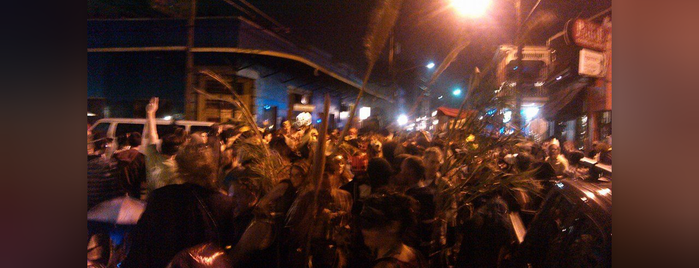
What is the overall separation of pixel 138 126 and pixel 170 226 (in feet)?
1.91

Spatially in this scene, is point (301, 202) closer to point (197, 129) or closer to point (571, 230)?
point (197, 129)

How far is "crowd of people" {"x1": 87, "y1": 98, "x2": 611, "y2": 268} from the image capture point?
2.01 metres

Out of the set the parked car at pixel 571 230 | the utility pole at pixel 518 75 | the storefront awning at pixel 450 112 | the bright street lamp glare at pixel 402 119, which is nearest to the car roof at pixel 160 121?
the bright street lamp glare at pixel 402 119

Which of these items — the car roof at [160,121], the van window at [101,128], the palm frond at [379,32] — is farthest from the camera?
the van window at [101,128]

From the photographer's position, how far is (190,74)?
2047mm

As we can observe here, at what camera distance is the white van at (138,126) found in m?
2.09

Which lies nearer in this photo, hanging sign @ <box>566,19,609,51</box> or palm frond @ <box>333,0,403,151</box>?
palm frond @ <box>333,0,403,151</box>

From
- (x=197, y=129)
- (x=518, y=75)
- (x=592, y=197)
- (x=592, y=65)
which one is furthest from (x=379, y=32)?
(x=592, y=197)

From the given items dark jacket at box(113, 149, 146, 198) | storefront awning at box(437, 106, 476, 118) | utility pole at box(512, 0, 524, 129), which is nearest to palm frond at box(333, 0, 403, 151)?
storefront awning at box(437, 106, 476, 118)

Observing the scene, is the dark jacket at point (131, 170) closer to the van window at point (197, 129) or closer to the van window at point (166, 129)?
the van window at point (166, 129)

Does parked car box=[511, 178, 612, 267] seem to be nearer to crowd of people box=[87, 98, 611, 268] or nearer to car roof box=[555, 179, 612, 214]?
car roof box=[555, 179, 612, 214]

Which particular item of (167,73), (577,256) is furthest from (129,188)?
(577,256)

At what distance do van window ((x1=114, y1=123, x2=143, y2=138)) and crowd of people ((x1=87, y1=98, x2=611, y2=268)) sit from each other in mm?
60

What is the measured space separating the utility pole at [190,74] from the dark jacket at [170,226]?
0.40 meters
